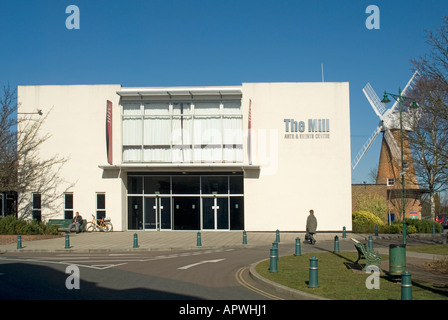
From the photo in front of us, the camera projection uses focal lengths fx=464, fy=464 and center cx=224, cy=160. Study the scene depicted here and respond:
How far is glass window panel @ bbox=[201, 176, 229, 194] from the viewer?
33.7 m

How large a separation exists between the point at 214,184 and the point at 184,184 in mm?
2211

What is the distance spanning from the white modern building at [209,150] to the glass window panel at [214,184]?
73 millimetres

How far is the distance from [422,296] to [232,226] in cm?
2330

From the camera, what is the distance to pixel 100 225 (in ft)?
107

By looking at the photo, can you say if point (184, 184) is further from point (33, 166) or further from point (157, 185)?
point (33, 166)

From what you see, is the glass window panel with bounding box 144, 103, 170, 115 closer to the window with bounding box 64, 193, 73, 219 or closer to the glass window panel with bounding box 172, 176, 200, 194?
the glass window panel with bounding box 172, 176, 200, 194

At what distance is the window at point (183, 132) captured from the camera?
32594 millimetres

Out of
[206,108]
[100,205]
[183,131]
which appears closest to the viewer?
[183,131]

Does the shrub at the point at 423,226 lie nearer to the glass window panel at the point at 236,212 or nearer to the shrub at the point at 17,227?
the glass window panel at the point at 236,212

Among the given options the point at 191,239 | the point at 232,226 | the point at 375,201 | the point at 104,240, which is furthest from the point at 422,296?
the point at 375,201

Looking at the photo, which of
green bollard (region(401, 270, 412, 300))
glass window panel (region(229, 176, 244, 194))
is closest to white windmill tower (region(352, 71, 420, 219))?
glass window panel (region(229, 176, 244, 194))

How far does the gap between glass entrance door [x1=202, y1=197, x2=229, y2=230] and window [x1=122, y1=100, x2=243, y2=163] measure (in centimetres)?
312

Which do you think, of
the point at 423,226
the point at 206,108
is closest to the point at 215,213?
the point at 206,108

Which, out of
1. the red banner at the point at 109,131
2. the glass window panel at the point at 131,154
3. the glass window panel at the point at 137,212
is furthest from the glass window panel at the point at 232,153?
the red banner at the point at 109,131
